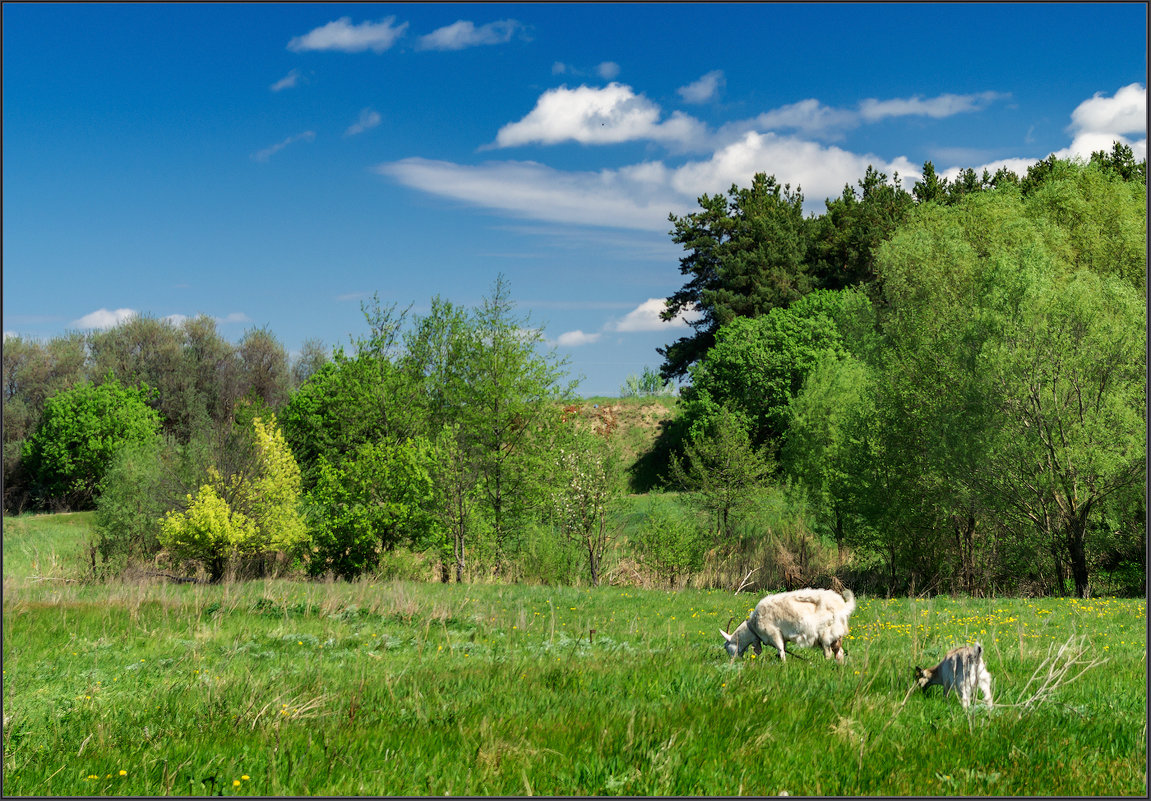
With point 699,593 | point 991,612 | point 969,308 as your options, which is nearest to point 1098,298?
point 969,308

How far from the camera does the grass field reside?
15.8 ft

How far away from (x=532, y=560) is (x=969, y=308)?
17.1 m

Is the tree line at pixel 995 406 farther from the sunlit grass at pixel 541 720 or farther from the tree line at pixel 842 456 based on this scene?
the sunlit grass at pixel 541 720

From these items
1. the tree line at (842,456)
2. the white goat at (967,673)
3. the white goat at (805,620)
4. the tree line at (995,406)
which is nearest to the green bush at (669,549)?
the tree line at (842,456)

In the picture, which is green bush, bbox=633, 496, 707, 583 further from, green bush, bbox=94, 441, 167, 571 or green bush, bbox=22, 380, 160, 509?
green bush, bbox=22, 380, 160, 509

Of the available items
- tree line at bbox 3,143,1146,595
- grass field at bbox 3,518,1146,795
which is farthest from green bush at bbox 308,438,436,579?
grass field at bbox 3,518,1146,795

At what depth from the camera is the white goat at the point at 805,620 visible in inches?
302

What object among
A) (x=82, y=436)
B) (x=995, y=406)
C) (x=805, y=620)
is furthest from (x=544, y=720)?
(x=82, y=436)

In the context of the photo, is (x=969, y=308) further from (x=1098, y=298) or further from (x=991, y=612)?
(x=991, y=612)

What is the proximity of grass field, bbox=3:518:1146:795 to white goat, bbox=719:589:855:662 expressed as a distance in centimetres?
23


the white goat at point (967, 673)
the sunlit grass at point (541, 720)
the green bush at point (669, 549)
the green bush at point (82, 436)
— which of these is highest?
the green bush at point (82, 436)

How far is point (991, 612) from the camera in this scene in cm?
1425

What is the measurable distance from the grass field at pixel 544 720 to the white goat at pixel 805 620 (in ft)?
0.75

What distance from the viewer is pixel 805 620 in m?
7.66
